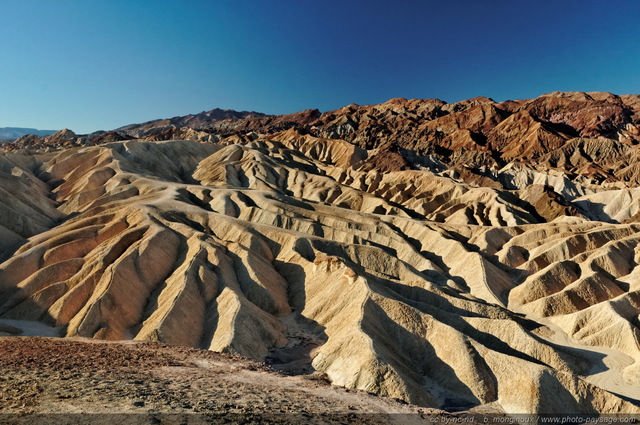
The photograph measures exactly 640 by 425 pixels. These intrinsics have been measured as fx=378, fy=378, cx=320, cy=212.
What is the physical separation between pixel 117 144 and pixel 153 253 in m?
80.5

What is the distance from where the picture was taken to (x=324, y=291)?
1636 inches

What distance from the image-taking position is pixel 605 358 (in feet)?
110

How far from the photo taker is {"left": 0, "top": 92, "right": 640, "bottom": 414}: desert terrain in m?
24.9

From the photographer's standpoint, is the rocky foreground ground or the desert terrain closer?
the rocky foreground ground

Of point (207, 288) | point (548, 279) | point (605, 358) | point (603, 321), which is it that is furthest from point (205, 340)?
point (548, 279)

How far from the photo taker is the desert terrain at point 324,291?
982 inches

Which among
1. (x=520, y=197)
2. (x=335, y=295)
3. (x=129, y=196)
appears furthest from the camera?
(x=520, y=197)

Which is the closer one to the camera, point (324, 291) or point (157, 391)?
point (157, 391)

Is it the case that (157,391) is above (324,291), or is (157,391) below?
below

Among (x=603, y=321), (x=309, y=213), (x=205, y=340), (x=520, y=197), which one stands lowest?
(x=205, y=340)

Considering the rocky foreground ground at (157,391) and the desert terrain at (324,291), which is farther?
the desert terrain at (324,291)

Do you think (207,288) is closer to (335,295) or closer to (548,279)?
(335,295)

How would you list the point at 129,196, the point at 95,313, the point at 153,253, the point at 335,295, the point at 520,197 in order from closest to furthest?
the point at 95,313 < the point at 335,295 < the point at 153,253 < the point at 129,196 < the point at 520,197

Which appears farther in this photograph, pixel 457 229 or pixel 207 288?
pixel 457 229
